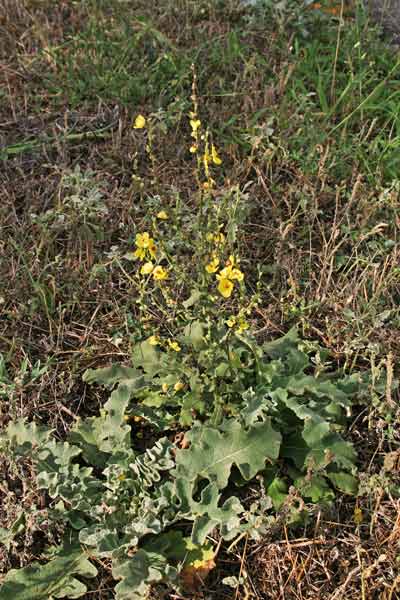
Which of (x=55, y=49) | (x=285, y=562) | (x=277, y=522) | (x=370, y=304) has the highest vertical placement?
(x=55, y=49)

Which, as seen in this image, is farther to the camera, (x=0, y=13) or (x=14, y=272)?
(x=0, y=13)

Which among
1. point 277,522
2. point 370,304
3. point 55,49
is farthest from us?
point 55,49

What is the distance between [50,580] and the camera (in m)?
2.20

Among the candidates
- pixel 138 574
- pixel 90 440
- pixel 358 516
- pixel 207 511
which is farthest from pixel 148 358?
pixel 358 516

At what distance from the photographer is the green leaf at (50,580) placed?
2.16 meters

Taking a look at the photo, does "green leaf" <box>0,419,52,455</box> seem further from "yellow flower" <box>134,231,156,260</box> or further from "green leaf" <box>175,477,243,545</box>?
"yellow flower" <box>134,231,156,260</box>

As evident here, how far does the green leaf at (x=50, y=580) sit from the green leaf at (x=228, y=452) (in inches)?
16.3

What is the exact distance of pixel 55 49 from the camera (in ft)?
13.0

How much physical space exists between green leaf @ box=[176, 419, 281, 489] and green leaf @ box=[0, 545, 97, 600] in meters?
0.41

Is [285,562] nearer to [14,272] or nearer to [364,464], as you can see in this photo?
[364,464]

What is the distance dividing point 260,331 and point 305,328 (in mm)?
194

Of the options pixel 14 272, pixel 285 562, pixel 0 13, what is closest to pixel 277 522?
pixel 285 562

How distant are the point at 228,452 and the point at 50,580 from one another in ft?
2.21

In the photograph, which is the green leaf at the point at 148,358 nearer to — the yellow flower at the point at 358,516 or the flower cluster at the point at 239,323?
the flower cluster at the point at 239,323
